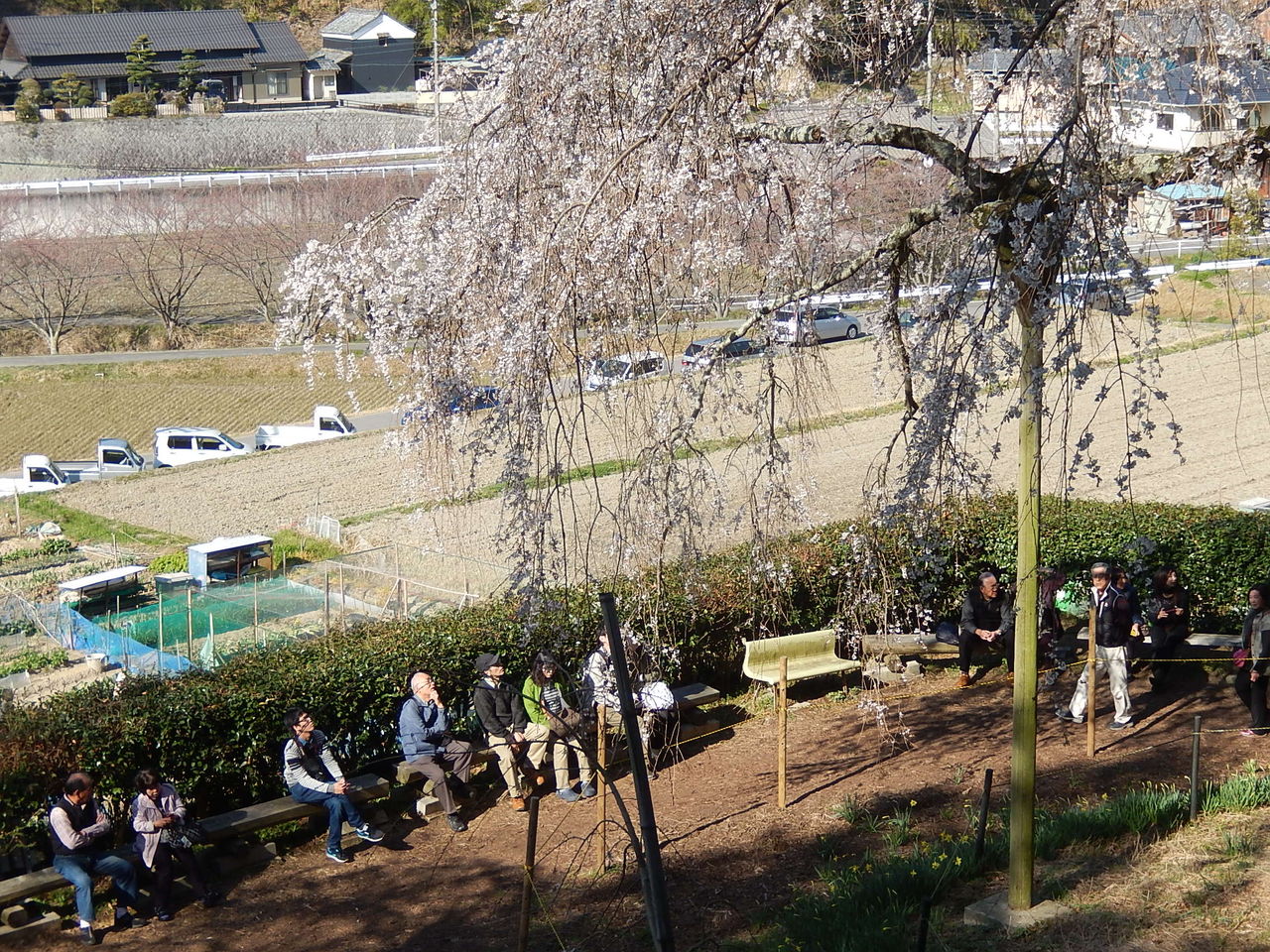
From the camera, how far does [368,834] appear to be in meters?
8.33

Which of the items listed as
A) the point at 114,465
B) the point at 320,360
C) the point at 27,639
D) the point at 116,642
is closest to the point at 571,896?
the point at 116,642

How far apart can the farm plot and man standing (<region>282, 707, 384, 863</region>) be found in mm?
27952

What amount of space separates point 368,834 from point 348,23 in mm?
68928

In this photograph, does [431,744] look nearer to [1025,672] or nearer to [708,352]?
[708,352]

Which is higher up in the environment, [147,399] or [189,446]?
[147,399]

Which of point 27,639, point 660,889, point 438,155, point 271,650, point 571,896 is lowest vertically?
point 27,639

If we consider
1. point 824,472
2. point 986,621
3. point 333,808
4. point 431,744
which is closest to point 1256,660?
point 986,621

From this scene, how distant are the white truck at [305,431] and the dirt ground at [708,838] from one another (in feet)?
76.0

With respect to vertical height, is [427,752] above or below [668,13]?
below

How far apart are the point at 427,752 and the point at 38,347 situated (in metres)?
40.9

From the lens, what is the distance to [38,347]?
44438 millimetres

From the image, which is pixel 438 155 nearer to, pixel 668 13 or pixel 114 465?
pixel 668 13

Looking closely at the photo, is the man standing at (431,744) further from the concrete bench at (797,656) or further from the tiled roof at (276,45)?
the tiled roof at (276,45)

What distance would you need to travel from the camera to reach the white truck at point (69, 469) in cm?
2842
